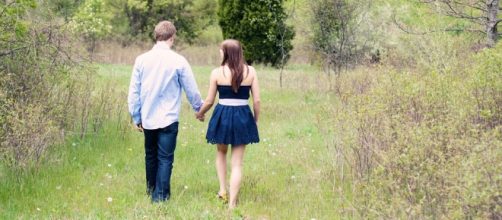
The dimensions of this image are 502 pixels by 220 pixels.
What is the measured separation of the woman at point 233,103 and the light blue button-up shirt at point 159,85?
0.34m

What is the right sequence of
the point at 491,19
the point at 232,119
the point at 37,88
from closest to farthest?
1. the point at 232,119
2. the point at 37,88
3. the point at 491,19

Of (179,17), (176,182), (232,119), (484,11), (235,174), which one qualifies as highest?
(484,11)

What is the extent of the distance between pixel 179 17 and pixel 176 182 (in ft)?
124

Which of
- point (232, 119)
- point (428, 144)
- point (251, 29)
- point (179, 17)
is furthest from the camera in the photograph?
point (179, 17)

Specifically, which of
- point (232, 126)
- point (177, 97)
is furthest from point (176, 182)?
point (232, 126)

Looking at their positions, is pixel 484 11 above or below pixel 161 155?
above

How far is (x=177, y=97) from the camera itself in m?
7.37

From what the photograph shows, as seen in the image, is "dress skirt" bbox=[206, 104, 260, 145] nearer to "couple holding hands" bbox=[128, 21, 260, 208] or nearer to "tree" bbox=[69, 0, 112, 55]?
"couple holding hands" bbox=[128, 21, 260, 208]

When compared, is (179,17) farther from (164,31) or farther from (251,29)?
(164,31)

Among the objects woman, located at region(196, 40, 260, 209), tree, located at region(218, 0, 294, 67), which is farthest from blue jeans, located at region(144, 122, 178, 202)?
tree, located at region(218, 0, 294, 67)

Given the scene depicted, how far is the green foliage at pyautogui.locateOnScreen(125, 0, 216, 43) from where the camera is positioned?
1775 inches

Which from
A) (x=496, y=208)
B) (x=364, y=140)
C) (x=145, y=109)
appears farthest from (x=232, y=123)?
(x=496, y=208)

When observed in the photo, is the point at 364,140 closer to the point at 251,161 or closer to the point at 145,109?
the point at 145,109

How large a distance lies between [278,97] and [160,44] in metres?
11.2
